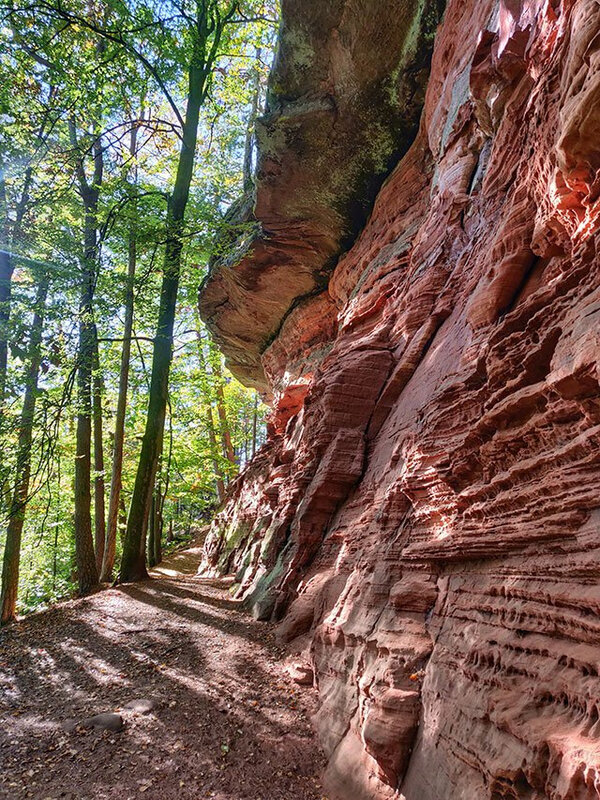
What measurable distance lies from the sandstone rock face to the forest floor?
1.72 ft

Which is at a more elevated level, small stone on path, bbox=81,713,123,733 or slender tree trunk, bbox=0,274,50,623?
slender tree trunk, bbox=0,274,50,623

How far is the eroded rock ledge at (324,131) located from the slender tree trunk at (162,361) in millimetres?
2212

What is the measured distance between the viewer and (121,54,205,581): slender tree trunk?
458 inches

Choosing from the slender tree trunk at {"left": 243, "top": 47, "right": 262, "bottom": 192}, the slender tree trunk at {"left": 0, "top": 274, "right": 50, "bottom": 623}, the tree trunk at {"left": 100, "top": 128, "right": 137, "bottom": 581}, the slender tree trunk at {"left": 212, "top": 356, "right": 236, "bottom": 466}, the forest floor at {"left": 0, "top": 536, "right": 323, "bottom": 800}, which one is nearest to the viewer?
the forest floor at {"left": 0, "top": 536, "right": 323, "bottom": 800}

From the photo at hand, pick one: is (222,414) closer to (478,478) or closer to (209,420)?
(209,420)

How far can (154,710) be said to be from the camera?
17.3ft

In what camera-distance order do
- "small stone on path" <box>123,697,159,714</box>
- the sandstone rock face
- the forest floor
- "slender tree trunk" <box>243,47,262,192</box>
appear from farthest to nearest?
1. "slender tree trunk" <box>243,47,262,192</box>
2. "small stone on path" <box>123,697,159,714</box>
3. the forest floor
4. the sandstone rock face

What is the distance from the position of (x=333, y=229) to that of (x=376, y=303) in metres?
4.66

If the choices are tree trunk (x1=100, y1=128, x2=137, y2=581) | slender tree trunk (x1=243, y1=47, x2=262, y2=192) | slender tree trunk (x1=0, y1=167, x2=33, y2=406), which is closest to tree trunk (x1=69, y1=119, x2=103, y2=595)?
tree trunk (x1=100, y1=128, x2=137, y2=581)

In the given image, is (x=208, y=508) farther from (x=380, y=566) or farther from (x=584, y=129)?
(x=584, y=129)

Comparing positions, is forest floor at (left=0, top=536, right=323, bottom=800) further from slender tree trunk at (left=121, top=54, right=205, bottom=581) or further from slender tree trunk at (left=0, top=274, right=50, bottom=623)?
slender tree trunk at (left=121, top=54, right=205, bottom=581)

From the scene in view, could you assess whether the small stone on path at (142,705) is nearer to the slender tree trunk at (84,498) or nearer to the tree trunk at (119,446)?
the slender tree trunk at (84,498)

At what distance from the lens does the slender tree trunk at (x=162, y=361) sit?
38.1 feet

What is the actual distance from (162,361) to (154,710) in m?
9.18
